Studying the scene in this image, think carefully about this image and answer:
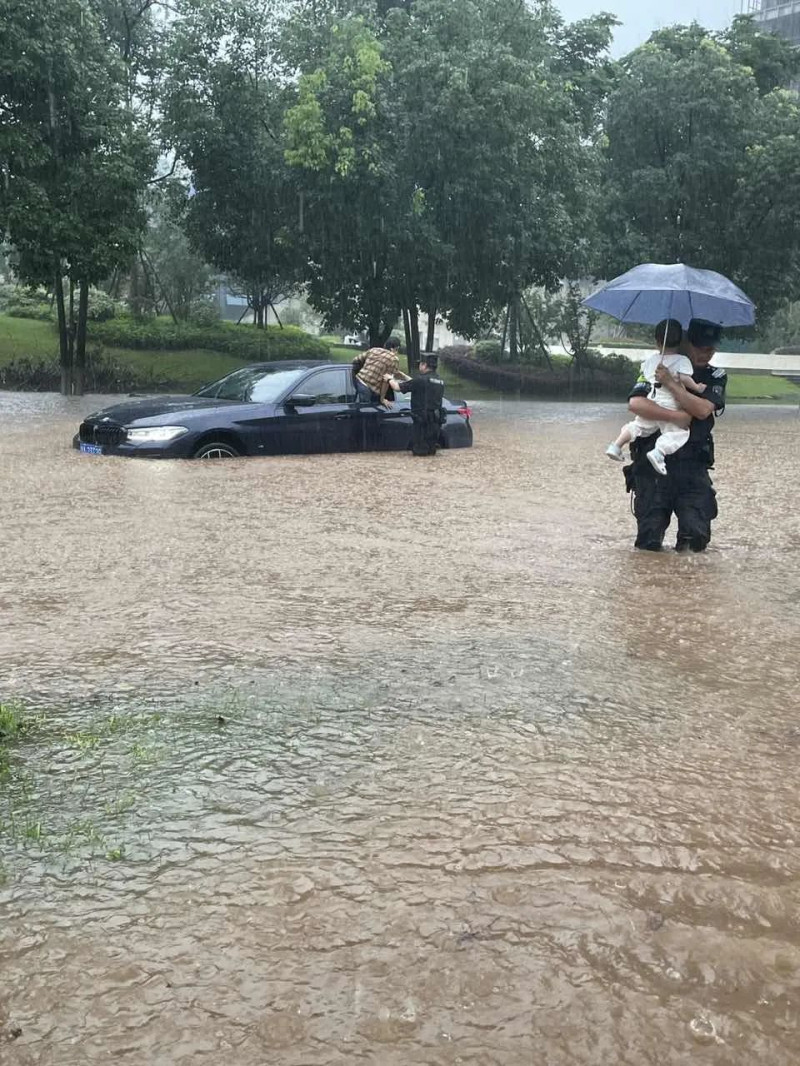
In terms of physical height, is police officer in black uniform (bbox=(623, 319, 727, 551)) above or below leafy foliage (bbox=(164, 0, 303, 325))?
below

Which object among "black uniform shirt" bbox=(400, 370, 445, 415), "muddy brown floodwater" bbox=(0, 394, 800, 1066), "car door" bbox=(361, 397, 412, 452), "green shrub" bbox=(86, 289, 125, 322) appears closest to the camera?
"muddy brown floodwater" bbox=(0, 394, 800, 1066)

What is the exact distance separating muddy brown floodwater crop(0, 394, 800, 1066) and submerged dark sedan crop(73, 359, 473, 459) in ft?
17.5

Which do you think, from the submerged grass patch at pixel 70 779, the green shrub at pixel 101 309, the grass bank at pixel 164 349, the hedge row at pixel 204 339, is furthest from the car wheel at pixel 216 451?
the green shrub at pixel 101 309

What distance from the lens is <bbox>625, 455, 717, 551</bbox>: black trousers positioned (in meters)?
8.40

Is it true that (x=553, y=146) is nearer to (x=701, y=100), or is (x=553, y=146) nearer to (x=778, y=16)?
(x=701, y=100)

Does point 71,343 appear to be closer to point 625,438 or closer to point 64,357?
point 64,357

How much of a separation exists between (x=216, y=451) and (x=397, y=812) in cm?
1015

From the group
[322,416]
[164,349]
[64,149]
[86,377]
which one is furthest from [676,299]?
[164,349]

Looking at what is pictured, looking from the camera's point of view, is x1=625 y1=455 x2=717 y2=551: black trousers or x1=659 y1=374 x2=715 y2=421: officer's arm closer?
x1=659 y1=374 x2=715 y2=421: officer's arm

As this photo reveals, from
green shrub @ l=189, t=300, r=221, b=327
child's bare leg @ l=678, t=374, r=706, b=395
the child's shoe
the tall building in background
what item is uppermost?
the tall building in background

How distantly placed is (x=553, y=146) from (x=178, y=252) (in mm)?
26405

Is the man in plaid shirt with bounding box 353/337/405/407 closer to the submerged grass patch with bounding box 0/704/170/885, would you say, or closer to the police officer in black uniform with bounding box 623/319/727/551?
the police officer in black uniform with bounding box 623/319/727/551

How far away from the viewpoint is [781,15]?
365 feet

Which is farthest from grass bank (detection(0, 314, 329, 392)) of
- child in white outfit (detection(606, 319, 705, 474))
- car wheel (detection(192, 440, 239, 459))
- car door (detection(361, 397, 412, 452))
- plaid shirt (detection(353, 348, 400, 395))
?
child in white outfit (detection(606, 319, 705, 474))
